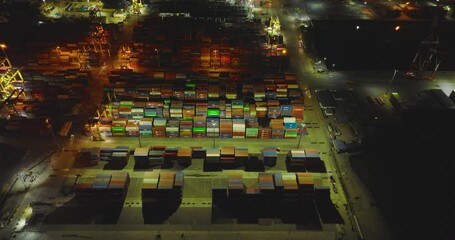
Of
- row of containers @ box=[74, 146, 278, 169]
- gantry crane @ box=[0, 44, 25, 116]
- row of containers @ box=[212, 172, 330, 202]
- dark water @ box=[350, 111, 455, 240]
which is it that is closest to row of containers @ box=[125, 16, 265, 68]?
gantry crane @ box=[0, 44, 25, 116]

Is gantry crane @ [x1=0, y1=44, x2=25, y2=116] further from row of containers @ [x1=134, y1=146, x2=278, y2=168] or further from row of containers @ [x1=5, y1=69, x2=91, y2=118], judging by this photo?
row of containers @ [x1=134, y1=146, x2=278, y2=168]

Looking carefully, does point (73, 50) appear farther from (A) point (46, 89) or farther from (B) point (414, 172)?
(B) point (414, 172)

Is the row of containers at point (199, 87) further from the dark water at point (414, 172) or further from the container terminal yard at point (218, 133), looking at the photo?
the dark water at point (414, 172)

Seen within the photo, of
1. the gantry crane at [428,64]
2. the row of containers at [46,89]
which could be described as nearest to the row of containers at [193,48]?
the row of containers at [46,89]

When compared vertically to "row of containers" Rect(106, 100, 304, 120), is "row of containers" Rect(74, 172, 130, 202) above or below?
below

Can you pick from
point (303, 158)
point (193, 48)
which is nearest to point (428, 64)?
point (303, 158)

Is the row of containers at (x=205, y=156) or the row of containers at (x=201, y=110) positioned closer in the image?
the row of containers at (x=205, y=156)
